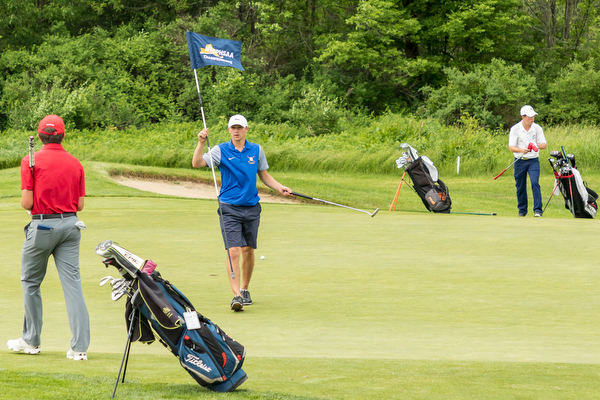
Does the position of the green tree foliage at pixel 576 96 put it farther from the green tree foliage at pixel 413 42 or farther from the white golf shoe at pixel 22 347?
the white golf shoe at pixel 22 347

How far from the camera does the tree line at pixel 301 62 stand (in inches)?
1512

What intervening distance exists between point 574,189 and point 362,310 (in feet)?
26.1

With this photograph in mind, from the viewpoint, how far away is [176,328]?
425 centimetres

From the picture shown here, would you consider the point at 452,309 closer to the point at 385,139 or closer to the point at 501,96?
the point at 385,139

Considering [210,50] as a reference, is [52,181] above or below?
below

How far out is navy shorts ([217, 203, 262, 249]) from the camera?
727 centimetres

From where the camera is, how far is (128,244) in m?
10.1

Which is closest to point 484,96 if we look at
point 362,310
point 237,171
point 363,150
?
point 363,150

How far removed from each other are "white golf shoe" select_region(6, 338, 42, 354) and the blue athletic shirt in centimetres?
259

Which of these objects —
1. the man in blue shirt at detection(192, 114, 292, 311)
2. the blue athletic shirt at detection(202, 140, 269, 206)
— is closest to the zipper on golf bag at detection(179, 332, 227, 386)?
the man in blue shirt at detection(192, 114, 292, 311)

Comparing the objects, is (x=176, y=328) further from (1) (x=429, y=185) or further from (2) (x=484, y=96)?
(2) (x=484, y=96)

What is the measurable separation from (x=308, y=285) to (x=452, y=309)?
1.73 meters

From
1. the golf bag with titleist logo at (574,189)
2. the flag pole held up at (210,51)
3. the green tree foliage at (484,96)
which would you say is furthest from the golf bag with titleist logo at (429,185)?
the green tree foliage at (484,96)

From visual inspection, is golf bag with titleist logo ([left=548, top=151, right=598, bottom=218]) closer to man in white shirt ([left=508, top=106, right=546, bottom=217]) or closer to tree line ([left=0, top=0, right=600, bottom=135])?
man in white shirt ([left=508, top=106, right=546, bottom=217])
